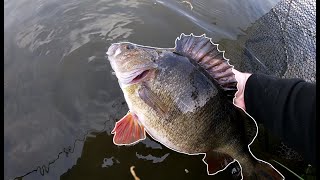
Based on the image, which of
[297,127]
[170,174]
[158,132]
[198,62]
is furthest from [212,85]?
[170,174]

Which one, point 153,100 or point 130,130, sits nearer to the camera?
point 153,100

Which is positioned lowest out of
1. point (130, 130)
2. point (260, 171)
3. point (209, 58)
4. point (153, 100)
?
point (260, 171)

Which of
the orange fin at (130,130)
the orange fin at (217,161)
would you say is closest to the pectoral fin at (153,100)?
the orange fin at (130,130)

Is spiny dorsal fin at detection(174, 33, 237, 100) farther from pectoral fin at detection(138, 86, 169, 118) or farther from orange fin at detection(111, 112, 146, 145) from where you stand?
orange fin at detection(111, 112, 146, 145)

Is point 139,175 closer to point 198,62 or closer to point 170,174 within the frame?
point 170,174

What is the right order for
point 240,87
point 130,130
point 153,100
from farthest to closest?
point 240,87 → point 130,130 → point 153,100

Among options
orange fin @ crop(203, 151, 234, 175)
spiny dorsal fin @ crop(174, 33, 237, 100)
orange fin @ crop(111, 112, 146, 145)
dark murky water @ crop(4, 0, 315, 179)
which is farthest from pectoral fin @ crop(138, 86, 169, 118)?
dark murky water @ crop(4, 0, 315, 179)

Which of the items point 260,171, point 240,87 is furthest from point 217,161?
point 240,87

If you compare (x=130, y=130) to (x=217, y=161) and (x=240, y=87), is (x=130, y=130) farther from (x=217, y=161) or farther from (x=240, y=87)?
(x=240, y=87)
